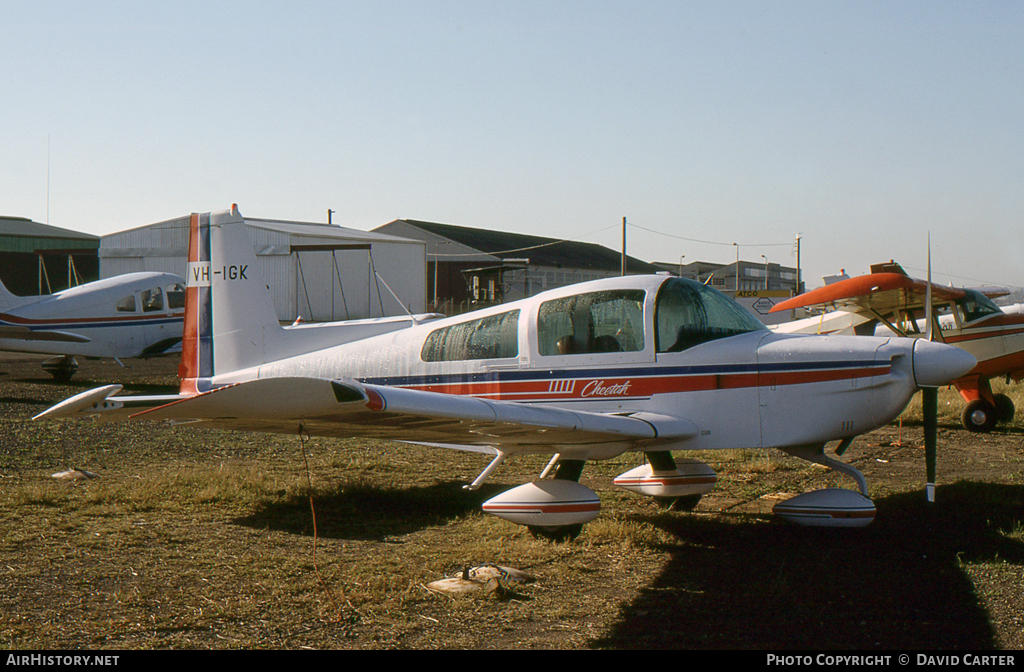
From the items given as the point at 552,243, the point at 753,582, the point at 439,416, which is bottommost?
the point at 753,582

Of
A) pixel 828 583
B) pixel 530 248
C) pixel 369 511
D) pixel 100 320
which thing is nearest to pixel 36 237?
pixel 530 248

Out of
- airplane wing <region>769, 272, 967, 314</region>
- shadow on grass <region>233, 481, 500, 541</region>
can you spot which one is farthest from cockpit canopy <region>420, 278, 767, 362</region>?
airplane wing <region>769, 272, 967, 314</region>

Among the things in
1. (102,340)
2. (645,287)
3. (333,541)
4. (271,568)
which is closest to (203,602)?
(271,568)

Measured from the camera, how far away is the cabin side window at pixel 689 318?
20.1ft

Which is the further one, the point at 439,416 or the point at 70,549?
the point at 70,549

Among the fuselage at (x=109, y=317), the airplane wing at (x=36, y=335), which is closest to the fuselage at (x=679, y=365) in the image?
the airplane wing at (x=36, y=335)

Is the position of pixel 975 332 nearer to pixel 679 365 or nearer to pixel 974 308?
pixel 974 308

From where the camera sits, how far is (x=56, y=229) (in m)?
51.6

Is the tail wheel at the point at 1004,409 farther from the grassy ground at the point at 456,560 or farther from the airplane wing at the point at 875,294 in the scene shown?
the grassy ground at the point at 456,560

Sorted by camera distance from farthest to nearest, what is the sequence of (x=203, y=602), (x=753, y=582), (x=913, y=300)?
(x=913, y=300), (x=753, y=582), (x=203, y=602)

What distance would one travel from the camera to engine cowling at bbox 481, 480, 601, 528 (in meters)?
5.65

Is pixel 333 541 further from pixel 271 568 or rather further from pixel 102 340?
pixel 102 340

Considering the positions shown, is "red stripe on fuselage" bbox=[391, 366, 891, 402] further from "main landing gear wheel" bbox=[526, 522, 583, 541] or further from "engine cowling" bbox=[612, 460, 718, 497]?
"engine cowling" bbox=[612, 460, 718, 497]

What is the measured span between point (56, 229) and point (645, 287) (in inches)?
2190
